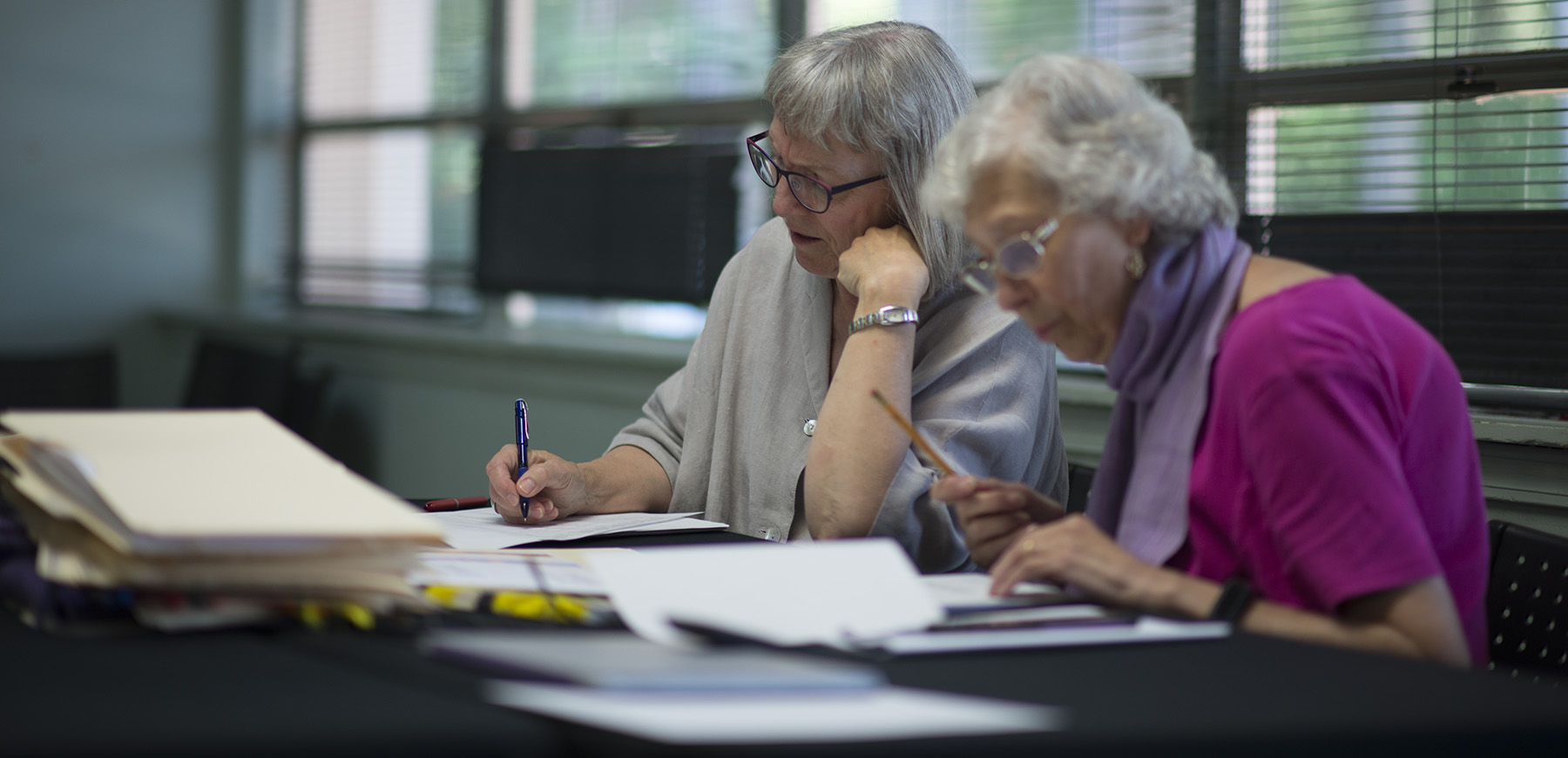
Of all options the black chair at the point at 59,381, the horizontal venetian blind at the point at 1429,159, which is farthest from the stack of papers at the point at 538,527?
the black chair at the point at 59,381

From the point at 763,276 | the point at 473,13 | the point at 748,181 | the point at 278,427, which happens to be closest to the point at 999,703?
the point at 278,427

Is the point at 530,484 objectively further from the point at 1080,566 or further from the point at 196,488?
the point at 1080,566

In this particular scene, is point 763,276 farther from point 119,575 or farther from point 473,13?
point 473,13

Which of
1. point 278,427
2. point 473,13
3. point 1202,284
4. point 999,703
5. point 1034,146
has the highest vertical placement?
point 473,13

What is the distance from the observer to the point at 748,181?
3350 millimetres

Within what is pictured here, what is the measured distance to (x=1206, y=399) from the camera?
1.11 m

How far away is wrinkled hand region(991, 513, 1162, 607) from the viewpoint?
3.31 feet

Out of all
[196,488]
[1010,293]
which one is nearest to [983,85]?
[1010,293]

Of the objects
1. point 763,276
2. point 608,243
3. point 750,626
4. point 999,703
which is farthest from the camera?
point 608,243

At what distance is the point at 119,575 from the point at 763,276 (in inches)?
45.5

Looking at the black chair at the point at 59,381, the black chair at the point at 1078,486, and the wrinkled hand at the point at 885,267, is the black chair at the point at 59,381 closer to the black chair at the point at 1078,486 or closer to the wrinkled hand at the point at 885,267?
the wrinkled hand at the point at 885,267

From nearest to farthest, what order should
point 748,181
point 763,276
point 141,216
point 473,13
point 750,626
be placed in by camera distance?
point 750,626 < point 763,276 < point 748,181 < point 473,13 < point 141,216

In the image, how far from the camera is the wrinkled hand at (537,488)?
153cm

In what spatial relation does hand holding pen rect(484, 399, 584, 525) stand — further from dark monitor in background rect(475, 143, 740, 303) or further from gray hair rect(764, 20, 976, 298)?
dark monitor in background rect(475, 143, 740, 303)
